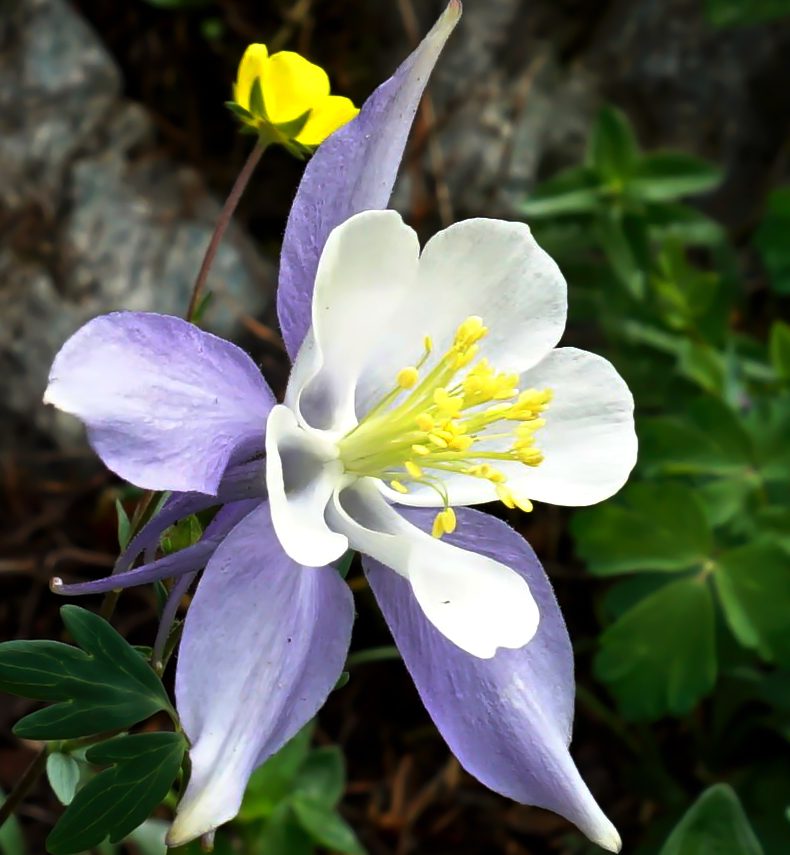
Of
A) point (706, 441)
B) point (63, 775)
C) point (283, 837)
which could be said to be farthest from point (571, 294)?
point (63, 775)

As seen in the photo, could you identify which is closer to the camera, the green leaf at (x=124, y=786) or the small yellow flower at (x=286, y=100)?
the green leaf at (x=124, y=786)

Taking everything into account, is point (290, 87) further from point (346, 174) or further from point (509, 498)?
point (509, 498)

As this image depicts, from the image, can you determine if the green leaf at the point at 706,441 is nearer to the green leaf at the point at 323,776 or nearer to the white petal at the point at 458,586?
the green leaf at the point at 323,776

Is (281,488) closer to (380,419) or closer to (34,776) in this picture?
(380,419)

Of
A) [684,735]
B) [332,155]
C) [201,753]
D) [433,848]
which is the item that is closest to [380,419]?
[332,155]

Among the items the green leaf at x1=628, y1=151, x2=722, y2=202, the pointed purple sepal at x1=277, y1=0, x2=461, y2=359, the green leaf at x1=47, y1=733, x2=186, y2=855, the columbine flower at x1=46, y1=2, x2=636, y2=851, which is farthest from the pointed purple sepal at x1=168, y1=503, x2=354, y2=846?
the green leaf at x1=628, y1=151, x2=722, y2=202

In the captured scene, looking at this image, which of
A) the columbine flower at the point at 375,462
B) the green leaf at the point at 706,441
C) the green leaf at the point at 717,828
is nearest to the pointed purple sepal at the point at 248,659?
the columbine flower at the point at 375,462
